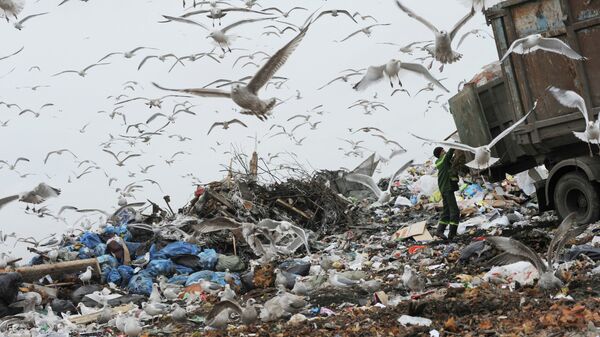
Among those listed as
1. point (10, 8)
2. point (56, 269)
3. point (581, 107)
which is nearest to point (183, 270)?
point (56, 269)

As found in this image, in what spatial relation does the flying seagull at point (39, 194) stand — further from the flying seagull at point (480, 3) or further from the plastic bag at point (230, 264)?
the flying seagull at point (480, 3)

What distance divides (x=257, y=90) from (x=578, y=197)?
3922 millimetres

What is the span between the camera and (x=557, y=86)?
8438mm

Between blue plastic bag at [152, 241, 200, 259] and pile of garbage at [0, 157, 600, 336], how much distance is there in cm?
2

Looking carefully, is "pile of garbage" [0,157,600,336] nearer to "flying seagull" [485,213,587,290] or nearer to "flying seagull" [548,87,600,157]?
"flying seagull" [485,213,587,290]

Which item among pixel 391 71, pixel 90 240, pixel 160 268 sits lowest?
pixel 160 268

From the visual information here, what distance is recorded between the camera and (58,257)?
1115cm

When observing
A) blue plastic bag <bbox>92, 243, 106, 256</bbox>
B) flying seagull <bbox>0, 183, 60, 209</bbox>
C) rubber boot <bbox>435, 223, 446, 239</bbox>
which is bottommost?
rubber boot <bbox>435, 223, 446, 239</bbox>

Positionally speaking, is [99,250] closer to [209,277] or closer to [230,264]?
[230,264]

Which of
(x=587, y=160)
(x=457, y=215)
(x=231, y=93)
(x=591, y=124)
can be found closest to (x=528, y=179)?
(x=457, y=215)

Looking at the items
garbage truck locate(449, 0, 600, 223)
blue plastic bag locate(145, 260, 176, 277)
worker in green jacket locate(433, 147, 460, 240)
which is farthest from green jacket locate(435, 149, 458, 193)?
blue plastic bag locate(145, 260, 176, 277)

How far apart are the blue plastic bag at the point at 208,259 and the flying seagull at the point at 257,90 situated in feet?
12.0

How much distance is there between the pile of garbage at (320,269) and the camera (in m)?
5.54

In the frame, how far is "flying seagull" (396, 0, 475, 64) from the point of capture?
7426 millimetres
